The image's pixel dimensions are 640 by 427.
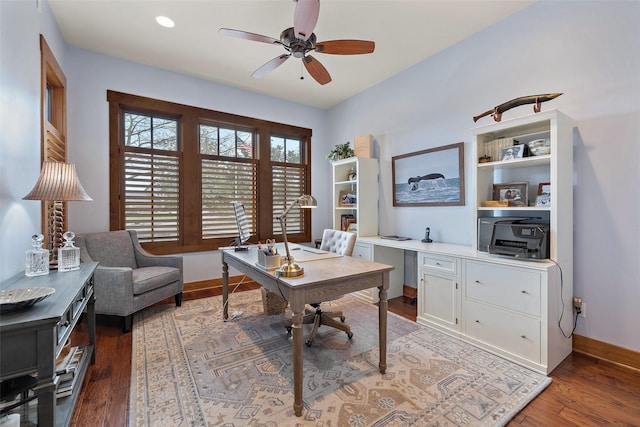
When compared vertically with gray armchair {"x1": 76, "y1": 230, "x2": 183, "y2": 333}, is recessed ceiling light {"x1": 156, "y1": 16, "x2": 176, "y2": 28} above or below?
above

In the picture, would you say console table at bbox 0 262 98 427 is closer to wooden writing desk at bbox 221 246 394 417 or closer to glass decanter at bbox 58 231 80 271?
glass decanter at bbox 58 231 80 271

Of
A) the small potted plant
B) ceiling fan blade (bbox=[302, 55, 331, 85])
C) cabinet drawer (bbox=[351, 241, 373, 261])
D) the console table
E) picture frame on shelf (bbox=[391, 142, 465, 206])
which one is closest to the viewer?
the console table

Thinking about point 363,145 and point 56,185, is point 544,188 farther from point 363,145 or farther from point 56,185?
point 56,185

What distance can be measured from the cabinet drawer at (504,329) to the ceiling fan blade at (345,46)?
2390 millimetres

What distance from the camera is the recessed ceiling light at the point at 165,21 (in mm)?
2760

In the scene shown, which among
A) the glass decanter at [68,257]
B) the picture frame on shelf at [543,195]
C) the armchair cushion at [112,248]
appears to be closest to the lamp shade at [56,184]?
the glass decanter at [68,257]

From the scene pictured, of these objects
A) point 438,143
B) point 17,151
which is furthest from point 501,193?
point 17,151

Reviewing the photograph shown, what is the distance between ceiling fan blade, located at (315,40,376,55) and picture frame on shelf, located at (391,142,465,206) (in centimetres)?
A: 162

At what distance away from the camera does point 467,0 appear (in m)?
2.56

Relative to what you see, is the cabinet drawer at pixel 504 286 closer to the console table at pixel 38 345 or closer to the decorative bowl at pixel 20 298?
the console table at pixel 38 345

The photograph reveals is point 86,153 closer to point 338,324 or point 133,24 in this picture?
point 133,24

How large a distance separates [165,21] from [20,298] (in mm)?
2780

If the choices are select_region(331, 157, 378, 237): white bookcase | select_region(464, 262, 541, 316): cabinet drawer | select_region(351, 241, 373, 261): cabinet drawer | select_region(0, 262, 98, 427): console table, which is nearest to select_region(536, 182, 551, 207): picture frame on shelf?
select_region(464, 262, 541, 316): cabinet drawer

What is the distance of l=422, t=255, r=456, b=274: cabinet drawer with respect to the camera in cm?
269
